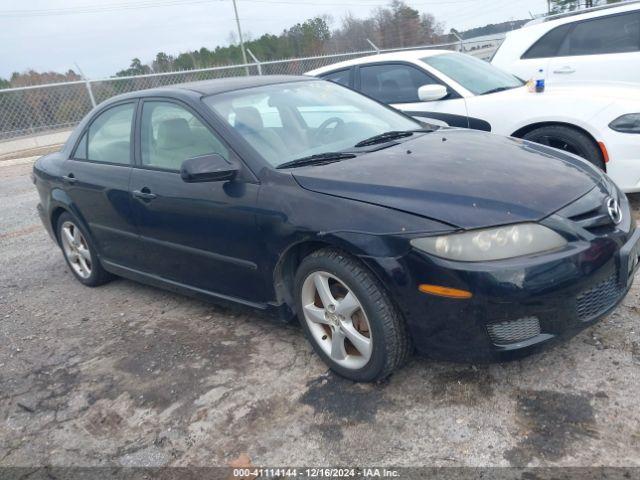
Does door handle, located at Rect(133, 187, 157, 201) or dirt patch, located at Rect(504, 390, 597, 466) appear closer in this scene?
dirt patch, located at Rect(504, 390, 597, 466)

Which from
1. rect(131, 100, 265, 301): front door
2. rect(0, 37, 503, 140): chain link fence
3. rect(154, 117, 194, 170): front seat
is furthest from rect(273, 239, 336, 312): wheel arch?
rect(0, 37, 503, 140): chain link fence

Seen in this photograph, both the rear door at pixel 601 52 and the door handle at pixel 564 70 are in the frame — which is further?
the door handle at pixel 564 70

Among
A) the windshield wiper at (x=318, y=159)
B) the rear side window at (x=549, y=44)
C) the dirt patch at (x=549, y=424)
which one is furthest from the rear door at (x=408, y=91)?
the dirt patch at (x=549, y=424)

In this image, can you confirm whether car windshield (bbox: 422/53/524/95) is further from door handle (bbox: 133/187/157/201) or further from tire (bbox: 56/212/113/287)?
tire (bbox: 56/212/113/287)

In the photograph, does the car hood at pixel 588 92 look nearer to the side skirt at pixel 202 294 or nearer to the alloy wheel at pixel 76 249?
the side skirt at pixel 202 294

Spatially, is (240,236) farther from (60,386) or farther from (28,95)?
(28,95)

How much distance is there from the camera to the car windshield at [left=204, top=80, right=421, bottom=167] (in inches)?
129

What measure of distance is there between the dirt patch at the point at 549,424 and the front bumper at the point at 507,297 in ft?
0.83

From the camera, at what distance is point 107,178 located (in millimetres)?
4023

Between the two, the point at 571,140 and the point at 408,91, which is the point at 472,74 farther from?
the point at 571,140

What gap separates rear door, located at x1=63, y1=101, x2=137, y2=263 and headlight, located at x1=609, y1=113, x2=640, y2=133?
3720 millimetres

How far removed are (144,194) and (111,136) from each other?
82 cm

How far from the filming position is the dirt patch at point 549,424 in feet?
7.31

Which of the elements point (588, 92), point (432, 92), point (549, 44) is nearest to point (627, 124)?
point (588, 92)
